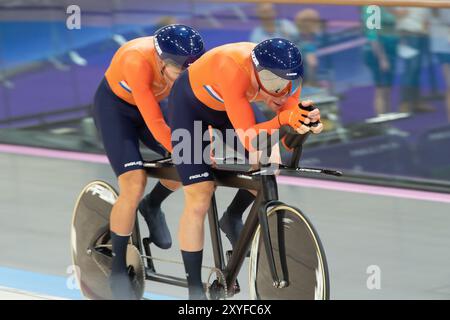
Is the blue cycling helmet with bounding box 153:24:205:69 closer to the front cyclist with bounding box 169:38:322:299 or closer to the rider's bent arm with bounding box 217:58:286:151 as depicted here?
the front cyclist with bounding box 169:38:322:299

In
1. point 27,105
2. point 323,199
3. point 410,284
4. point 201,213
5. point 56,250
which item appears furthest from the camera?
point 27,105

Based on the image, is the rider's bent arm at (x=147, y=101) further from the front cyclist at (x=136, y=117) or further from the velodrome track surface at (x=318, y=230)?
the velodrome track surface at (x=318, y=230)

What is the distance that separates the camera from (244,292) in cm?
580

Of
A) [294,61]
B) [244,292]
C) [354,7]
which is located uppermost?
[354,7]

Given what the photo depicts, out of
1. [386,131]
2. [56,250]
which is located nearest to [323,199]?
[386,131]

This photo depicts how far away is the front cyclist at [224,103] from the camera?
468 cm

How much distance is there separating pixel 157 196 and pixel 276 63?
1194 mm

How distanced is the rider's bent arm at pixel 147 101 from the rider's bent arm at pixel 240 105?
0.44m

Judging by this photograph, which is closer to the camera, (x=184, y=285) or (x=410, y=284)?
(x=184, y=285)

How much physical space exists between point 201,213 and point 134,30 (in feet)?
14.5

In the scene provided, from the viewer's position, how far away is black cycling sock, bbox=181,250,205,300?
5094mm

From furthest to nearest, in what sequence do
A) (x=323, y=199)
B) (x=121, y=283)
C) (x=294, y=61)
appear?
(x=323, y=199), (x=121, y=283), (x=294, y=61)

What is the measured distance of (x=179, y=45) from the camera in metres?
5.05
